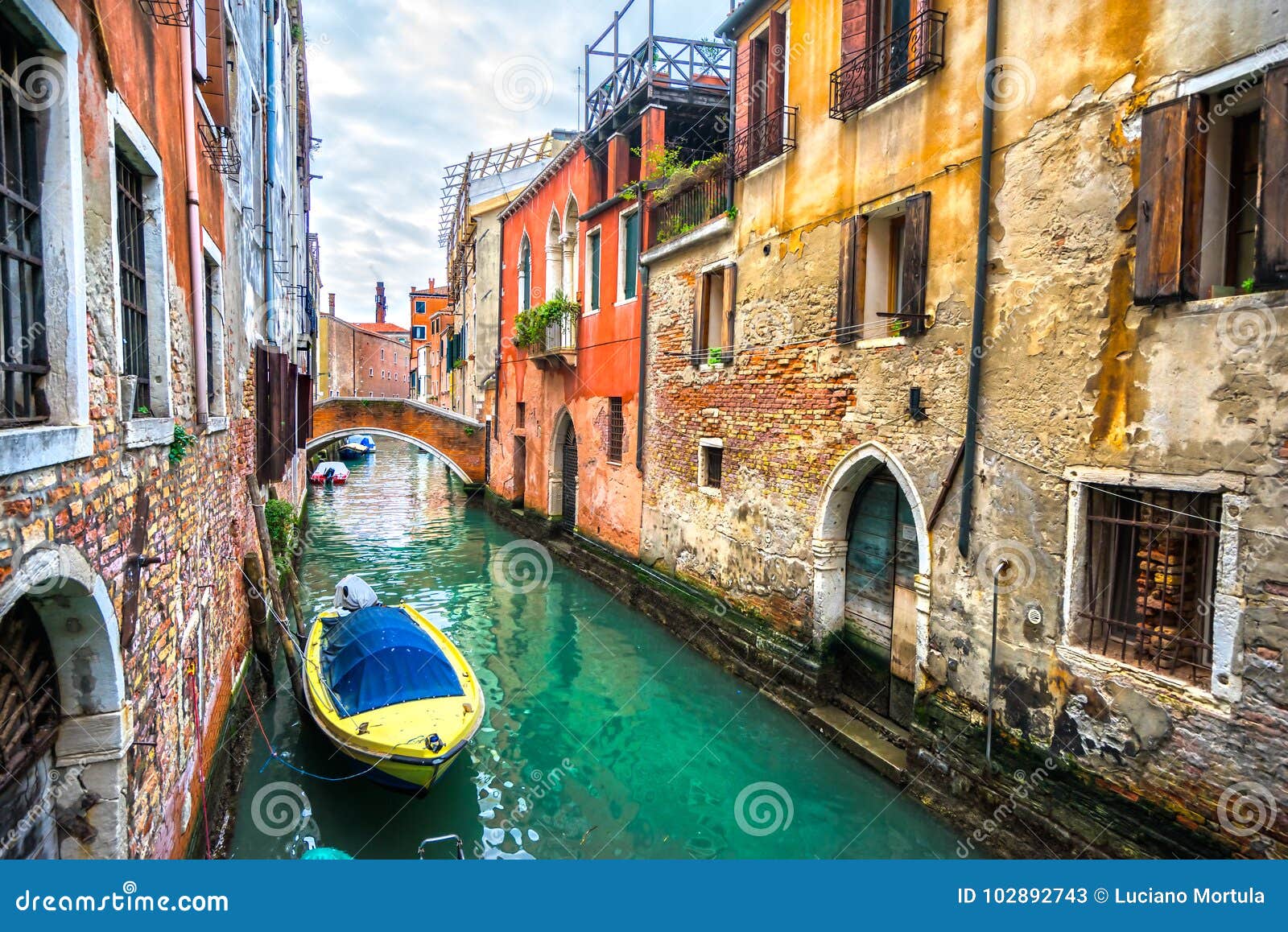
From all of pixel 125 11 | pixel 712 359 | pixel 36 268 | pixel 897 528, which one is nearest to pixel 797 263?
pixel 712 359

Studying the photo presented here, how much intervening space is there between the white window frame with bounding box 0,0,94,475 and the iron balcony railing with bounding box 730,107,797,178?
22.3 feet

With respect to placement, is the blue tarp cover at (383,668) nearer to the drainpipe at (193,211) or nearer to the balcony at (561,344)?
the drainpipe at (193,211)

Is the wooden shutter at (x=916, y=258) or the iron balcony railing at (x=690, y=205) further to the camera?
the iron balcony railing at (x=690, y=205)

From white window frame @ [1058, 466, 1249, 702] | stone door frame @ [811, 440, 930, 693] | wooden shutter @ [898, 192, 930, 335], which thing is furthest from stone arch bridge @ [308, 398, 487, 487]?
white window frame @ [1058, 466, 1249, 702]

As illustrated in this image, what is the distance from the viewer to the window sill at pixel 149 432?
3.47 meters

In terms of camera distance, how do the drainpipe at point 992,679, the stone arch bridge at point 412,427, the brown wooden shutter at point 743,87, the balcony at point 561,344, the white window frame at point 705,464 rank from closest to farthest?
the drainpipe at point 992,679 < the brown wooden shutter at point 743,87 < the white window frame at point 705,464 < the balcony at point 561,344 < the stone arch bridge at point 412,427

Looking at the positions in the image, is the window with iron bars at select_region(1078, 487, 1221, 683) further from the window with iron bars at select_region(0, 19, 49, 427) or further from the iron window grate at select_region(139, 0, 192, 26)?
the iron window grate at select_region(139, 0, 192, 26)

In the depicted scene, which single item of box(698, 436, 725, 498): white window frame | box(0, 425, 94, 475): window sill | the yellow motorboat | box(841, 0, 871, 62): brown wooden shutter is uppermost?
box(841, 0, 871, 62): brown wooden shutter

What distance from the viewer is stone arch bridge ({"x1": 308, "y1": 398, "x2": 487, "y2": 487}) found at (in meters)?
21.1

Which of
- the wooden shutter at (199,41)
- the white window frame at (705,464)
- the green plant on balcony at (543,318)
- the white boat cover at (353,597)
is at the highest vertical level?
the wooden shutter at (199,41)

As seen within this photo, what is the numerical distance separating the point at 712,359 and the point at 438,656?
4.99 m

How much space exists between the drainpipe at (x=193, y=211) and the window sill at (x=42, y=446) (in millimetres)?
2345

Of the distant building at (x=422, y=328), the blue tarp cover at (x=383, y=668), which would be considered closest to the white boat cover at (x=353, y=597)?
the blue tarp cover at (x=383, y=668)

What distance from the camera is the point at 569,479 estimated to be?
16.2m
